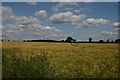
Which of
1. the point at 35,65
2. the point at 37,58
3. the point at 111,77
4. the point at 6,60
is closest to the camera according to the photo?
the point at 111,77

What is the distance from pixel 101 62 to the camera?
38.7 ft

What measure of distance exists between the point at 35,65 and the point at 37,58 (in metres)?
0.83

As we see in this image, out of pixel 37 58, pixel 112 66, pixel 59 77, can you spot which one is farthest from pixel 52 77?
pixel 112 66

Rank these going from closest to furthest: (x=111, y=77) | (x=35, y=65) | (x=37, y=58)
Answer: (x=111, y=77), (x=35, y=65), (x=37, y=58)

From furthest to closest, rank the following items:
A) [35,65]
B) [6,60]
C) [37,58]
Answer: [6,60] < [37,58] < [35,65]

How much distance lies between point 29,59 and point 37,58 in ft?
1.06

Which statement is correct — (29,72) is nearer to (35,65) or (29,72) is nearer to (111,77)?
(35,65)

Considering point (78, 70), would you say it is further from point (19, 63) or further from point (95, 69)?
point (19, 63)

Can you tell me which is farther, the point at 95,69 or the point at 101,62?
the point at 101,62

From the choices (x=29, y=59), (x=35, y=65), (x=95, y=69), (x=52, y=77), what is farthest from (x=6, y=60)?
(x=95, y=69)

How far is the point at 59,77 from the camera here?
32.0 feet

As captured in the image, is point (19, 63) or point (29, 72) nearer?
point (29, 72)

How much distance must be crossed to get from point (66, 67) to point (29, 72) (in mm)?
1685

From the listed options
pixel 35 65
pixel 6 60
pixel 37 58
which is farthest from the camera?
pixel 6 60
